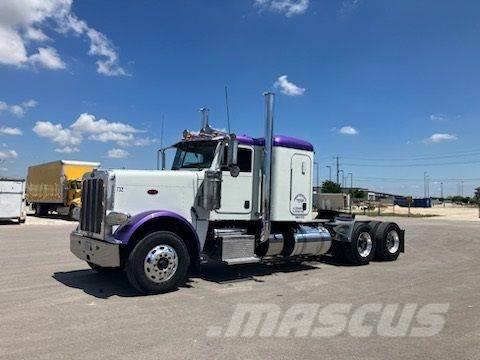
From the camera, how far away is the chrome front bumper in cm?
805

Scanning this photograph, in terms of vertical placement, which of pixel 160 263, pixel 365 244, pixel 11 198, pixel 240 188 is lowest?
pixel 160 263

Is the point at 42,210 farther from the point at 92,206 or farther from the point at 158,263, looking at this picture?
the point at 158,263

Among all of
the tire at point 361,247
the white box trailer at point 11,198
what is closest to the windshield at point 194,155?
the tire at point 361,247

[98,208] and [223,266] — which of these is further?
[223,266]

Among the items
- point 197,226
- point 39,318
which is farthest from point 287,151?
point 39,318

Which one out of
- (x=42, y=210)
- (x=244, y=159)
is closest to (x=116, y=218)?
(x=244, y=159)

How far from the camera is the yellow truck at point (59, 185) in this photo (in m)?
29.7

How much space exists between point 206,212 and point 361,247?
4964mm

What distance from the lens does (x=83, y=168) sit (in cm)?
3083

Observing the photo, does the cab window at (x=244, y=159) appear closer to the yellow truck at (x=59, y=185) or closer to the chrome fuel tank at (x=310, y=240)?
the chrome fuel tank at (x=310, y=240)

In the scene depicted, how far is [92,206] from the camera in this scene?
29.3 feet

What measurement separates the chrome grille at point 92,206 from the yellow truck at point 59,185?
1928 cm

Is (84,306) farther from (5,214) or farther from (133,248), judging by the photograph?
(5,214)

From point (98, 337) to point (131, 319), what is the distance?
86 centimetres
